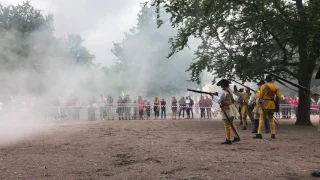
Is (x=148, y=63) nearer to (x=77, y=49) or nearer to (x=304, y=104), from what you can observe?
(x=77, y=49)

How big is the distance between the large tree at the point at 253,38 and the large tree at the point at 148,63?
2597cm

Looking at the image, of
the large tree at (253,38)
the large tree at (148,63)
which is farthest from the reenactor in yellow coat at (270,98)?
the large tree at (148,63)

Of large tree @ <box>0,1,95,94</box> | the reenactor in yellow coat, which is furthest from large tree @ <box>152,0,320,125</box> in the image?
large tree @ <box>0,1,95,94</box>

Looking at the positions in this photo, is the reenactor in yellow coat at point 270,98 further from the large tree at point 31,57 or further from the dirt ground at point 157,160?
the large tree at point 31,57

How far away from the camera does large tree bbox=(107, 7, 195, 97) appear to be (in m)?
48.0

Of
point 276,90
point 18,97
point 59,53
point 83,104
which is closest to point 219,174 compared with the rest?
point 276,90

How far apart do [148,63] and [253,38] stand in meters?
30.9

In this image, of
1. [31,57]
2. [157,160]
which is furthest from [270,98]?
[31,57]

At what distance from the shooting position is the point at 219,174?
627cm

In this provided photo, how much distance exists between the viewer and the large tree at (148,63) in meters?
48.0

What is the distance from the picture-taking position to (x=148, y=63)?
49.2 meters

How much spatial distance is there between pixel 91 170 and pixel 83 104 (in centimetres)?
2053

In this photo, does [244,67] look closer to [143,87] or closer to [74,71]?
[74,71]

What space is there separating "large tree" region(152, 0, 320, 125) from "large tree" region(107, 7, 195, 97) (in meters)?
26.0
